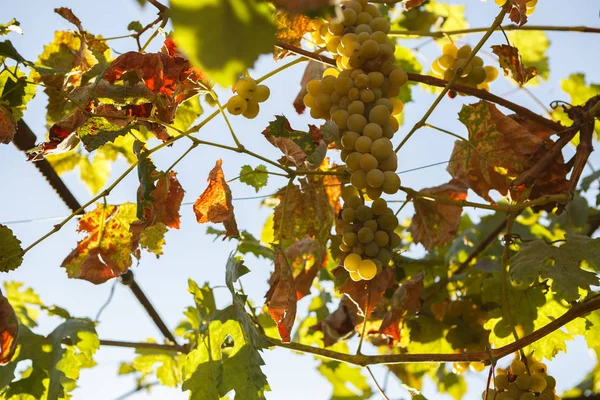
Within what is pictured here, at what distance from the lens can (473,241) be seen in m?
2.22

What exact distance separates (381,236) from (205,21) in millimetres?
856

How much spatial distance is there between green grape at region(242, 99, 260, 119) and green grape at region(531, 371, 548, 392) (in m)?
0.81

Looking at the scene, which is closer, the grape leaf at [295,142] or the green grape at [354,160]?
the green grape at [354,160]

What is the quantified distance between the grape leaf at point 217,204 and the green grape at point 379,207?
0.98 ft

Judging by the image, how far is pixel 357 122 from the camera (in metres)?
1.10

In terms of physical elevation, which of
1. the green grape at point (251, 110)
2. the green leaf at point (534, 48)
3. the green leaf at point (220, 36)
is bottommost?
the green leaf at point (220, 36)

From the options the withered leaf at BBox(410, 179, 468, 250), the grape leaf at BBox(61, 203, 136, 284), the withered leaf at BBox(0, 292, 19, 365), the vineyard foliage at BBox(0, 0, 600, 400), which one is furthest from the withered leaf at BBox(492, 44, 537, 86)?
the withered leaf at BBox(0, 292, 19, 365)

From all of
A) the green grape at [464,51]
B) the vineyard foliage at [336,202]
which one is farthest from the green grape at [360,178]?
the green grape at [464,51]

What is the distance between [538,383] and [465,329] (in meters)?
0.49

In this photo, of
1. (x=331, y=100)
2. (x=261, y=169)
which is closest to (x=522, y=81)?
(x=331, y=100)

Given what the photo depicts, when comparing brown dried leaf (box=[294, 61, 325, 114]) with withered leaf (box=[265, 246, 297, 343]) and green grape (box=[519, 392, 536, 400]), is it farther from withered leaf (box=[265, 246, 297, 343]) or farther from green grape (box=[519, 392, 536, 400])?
green grape (box=[519, 392, 536, 400])

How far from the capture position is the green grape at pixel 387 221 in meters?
1.20

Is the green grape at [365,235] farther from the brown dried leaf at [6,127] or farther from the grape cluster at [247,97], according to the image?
the brown dried leaf at [6,127]

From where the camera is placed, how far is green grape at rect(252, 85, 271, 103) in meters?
1.23
